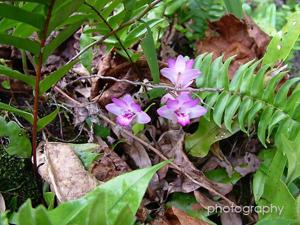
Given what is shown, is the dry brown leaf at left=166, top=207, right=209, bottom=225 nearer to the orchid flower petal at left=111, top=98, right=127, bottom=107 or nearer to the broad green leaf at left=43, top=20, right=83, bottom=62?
the orchid flower petal at left=111, top=98, right=127, bottom=107

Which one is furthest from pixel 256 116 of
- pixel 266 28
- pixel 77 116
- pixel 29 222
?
pixel 29 222

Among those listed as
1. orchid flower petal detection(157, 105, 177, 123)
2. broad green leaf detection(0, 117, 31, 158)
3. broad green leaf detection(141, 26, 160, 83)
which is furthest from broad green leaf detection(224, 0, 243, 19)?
broad green leaf detection(0, 117, 31, 158)

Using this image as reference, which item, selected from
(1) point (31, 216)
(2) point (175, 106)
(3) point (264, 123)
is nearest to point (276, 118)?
(3) point (264, 123)

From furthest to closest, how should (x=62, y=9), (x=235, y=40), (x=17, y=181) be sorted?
(x=235, y=40), (x=17, y=181), (x=62, y=9)

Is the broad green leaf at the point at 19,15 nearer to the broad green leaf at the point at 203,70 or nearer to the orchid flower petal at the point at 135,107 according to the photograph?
the orchid flower petal at the point at 135,107

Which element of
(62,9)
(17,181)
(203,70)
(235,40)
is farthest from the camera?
(235,40)

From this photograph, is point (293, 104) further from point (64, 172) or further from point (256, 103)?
point (64, 172)
